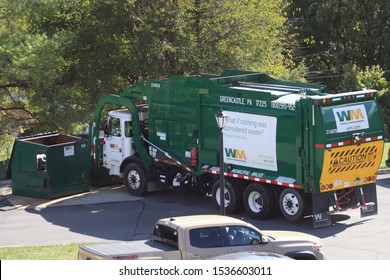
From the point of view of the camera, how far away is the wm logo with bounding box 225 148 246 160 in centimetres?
1970

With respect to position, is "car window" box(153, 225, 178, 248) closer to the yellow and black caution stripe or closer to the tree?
the yellow and black caution stripe

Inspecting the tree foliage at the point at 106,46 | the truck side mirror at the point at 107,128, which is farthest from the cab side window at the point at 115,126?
the tree foliage at the point at 106,46

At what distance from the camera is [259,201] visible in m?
19.6

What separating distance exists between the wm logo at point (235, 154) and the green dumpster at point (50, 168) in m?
5.02

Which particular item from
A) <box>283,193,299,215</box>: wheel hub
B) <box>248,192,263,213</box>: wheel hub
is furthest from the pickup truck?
<box>248,192,263,213</box>: wheel hub

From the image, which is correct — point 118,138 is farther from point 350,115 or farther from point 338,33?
point 338,33

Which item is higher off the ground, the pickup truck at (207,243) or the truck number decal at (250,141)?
A: the truck number decal at (250,141)

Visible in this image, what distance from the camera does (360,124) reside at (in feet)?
61.4

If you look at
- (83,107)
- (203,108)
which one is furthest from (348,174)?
(83,107)

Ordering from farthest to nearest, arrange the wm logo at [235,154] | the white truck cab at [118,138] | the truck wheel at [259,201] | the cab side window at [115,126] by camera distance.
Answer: the cab side window at [115,126] < the white truck cab at [118,138] < the wm logo at [235,154] < the truck wheel at [259,201]

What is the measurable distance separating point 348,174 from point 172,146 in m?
5.51

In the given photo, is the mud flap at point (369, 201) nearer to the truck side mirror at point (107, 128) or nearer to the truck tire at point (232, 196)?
the truck tire at point (232, 196)

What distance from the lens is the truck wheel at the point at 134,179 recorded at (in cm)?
2252

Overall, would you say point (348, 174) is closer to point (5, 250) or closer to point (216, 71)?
point (5, 250)
